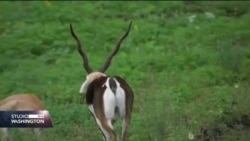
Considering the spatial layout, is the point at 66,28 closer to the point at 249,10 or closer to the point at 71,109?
the point at 249,10

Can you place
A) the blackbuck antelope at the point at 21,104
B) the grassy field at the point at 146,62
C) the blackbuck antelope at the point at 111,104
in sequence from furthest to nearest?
the grassy field at the point at 146,62 → the blackbuck antelope at the point at 21,104 → the blackbuck antelope at the point at 111,104

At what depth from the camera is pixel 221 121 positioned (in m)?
9.98

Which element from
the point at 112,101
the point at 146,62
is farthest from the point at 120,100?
the point at 146,62

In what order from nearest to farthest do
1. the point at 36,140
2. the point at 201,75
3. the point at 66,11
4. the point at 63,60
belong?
the point at 36,140 → the point at 201,75 → the point at 63,60 → the point at 66,11

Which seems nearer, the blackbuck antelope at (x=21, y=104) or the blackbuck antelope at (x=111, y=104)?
the blackbuck antelope at (x=111, y=104)

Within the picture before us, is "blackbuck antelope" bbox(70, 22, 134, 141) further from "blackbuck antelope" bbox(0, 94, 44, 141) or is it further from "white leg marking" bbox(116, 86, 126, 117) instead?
"blackbuck antelope" bbox(0, 94, 44, 141)

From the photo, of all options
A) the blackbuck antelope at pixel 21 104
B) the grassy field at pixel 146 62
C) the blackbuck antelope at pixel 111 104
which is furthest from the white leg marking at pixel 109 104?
the blackbuck antelope at pixel 21 104

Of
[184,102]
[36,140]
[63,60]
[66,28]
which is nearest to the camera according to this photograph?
[36,140]

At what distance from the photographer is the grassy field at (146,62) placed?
9883 millimetres

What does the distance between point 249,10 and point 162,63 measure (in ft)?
12.2

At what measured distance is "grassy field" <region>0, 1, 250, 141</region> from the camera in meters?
9.88

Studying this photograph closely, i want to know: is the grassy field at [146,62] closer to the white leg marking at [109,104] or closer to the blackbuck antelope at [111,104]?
the blackbuck antelope at [111,104]

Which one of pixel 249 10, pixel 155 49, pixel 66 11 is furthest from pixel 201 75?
pixel 66 11

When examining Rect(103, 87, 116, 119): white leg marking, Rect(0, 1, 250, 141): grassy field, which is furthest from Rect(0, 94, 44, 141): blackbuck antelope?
Rect(103, 87, 116, 119): white leg marking
